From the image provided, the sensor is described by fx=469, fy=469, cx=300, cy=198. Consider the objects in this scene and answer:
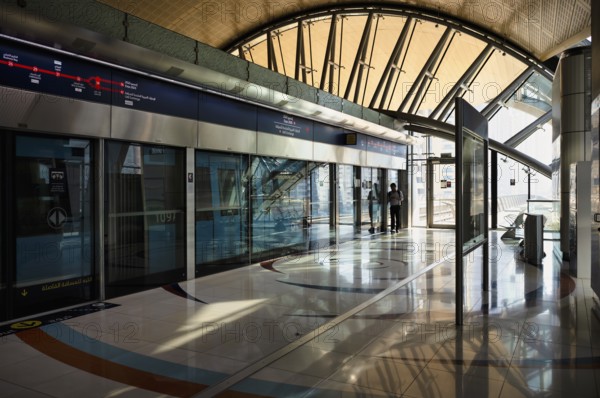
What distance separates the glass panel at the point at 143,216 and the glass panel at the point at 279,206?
7.42 feet

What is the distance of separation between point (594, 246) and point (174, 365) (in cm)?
534

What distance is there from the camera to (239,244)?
9836 millimetres

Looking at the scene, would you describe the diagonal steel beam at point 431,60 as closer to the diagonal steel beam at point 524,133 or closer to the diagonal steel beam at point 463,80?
the diagonal steel beam at point 463,80

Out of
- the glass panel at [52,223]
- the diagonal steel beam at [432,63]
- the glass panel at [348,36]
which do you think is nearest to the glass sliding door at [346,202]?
the diagonal steel beam at [432,63]

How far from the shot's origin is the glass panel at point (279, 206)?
34.0ft

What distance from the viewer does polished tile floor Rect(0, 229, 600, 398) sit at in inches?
148

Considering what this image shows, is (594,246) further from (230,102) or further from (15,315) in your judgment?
(15,315)

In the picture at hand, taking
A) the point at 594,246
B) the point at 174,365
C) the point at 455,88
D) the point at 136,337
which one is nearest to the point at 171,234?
the point at 136,337

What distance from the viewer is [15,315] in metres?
5.76

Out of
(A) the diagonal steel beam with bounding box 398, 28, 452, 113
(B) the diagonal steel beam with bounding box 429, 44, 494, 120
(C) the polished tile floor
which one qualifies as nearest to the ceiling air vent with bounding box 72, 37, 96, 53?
(C) the polished tile floor

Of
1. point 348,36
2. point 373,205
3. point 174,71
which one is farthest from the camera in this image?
point 348,36

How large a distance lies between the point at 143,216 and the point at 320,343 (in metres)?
4.15

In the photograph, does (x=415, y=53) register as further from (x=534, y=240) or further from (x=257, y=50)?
(x=534, y=240)

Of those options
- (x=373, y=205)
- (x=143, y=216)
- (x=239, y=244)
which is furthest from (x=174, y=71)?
(x=373, y=205)
